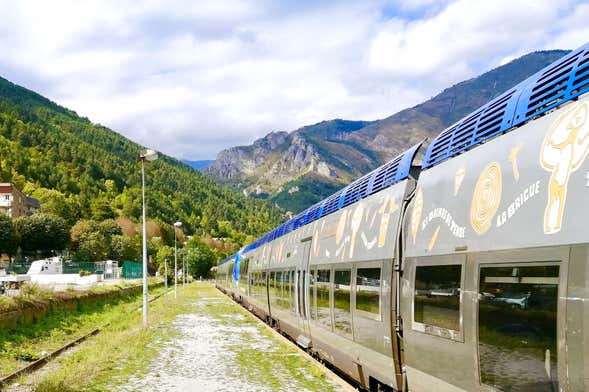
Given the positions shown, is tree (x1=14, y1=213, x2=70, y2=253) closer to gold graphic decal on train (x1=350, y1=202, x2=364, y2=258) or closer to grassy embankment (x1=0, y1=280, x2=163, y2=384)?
grassy embankment (x1=0, y1=280, x2=163, y2=384)

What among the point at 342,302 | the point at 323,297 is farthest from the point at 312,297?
the point at 342,302

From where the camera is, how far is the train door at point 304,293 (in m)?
17.1

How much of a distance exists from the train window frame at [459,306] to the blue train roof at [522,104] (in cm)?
141

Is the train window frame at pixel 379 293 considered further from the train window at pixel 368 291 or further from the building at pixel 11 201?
the building at pixel 11 201

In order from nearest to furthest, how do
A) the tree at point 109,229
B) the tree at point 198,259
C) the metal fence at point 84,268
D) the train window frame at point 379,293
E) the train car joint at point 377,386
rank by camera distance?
the train window frame at point 379,293, the train car joint at point 377,386, the metal fence at point 84,268, the tree at point 109,229, the tree at point 198,259

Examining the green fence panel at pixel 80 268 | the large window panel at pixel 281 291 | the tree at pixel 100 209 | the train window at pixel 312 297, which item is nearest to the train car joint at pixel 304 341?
the train window at pixel 312 297

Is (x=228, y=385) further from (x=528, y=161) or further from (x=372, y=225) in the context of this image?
(x=528, y=161)

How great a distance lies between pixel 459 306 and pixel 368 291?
3.73m

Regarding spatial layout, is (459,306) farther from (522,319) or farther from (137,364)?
(137,364)

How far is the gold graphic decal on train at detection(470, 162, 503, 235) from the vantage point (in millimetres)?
6254

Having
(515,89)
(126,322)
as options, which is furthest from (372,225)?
(126,322)

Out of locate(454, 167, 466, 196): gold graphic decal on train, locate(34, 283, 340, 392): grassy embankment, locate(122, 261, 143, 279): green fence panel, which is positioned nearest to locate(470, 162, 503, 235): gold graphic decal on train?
locate(454, 167, 466, 196): gold graphic decal on train

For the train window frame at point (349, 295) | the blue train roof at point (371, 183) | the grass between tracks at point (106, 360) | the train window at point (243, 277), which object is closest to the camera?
the blue train roof at point (371, 183)

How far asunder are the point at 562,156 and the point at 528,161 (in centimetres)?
63
